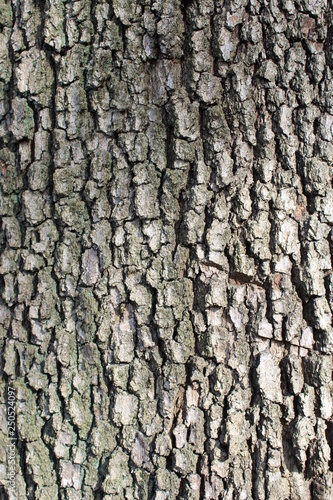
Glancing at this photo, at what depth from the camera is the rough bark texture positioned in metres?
1.42

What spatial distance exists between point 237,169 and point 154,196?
0.25m

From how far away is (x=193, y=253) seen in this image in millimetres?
1433

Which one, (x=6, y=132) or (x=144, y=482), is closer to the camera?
(x=144, y=482)

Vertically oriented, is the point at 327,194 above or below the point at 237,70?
below

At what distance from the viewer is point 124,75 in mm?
1453

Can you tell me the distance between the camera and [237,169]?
144 cm

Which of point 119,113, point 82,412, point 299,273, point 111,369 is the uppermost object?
point 119,113

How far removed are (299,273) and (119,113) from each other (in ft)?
2.29

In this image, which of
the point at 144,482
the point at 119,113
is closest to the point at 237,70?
the point at 119,113

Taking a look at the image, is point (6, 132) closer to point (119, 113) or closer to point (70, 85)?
point (70, 85)

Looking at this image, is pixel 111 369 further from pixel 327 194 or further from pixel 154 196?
pixel 327 194

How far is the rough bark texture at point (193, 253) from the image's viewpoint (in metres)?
1.42

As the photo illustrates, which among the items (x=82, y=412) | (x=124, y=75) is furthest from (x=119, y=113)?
(x=82, y=412)

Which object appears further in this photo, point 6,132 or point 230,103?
point 6,132
